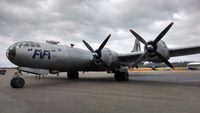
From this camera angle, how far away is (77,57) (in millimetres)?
19141

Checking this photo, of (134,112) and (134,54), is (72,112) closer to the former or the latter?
(134,112)

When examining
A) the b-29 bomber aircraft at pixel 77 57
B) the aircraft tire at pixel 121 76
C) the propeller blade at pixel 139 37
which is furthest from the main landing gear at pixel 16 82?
the aircraft tire at pixel 121 76

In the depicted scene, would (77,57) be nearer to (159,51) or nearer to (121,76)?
(121,76)

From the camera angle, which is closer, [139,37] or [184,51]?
[139,37]

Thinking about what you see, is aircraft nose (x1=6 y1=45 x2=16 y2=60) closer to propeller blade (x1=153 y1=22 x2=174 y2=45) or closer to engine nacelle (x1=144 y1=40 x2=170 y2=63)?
engine nacelle (x1=144 y1=40 x2=170 y2=63)

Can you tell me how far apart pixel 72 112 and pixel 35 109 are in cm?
128

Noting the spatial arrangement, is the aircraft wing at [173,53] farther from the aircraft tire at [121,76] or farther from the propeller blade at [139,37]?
the propeller blade at [139,37]

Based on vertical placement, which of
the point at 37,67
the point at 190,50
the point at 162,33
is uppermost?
the point at 162,33

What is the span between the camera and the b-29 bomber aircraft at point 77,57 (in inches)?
554

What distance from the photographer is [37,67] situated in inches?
598

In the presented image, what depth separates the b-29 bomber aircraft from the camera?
46.2ft

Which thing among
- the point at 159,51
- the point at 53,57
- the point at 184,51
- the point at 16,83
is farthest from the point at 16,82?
the point at 184,51

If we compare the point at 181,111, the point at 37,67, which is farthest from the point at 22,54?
the point at 181,111

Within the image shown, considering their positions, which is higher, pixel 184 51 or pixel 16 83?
pixel 184 51
